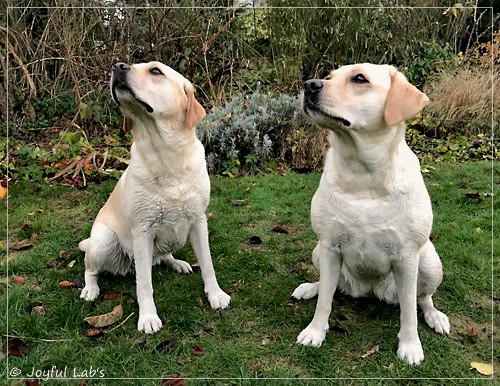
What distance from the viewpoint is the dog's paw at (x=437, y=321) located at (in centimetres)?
296

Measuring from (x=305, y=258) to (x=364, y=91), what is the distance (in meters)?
1.87

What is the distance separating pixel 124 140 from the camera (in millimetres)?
6500

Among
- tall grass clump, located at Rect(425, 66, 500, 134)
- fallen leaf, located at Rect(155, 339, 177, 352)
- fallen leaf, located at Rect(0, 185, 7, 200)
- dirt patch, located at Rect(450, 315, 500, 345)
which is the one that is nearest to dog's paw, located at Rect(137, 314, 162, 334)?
fallen leaf, located at Rect(155, 339, 177, 352)

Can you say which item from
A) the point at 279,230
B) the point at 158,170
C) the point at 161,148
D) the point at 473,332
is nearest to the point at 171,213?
the point at 158,170

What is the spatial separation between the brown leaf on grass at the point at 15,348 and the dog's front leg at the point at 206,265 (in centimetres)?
116

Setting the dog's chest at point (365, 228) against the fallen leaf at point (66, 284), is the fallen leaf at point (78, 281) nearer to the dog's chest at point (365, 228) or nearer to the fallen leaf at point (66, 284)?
the fallen leaf at point (66, 284)

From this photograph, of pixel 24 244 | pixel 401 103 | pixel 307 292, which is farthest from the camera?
pixel 24 244

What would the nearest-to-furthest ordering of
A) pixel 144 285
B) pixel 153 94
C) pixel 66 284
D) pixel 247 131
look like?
pixel 153 94
pixel 144 285
pixel 66 284
pixel 247 131

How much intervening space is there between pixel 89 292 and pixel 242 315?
1.09 m

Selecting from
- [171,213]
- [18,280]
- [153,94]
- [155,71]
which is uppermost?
[155,71]

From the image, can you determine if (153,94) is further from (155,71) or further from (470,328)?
(470,328)

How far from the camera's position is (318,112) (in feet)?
8.02

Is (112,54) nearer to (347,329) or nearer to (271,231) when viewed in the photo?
(271,231)

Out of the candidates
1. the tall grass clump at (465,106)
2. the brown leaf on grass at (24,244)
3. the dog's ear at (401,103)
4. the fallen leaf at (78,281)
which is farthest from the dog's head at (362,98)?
the tall grass clump at (465,106)
